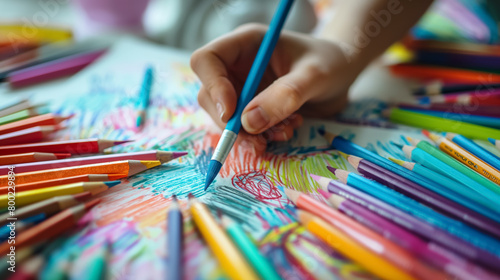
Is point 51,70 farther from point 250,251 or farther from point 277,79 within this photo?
point 250,251

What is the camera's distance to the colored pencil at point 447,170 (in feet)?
1.16

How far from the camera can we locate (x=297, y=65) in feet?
1.55

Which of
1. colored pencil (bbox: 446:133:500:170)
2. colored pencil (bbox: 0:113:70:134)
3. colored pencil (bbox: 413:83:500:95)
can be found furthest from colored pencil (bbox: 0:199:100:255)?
colored pencil (bbox: 413:83:500:95)

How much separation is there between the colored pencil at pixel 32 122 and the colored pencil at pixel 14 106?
0.12 ft

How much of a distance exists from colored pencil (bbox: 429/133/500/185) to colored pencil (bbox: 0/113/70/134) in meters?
0.56

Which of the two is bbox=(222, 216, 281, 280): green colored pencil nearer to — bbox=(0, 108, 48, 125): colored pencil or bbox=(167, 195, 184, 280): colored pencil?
bbox=(167, 195, 184, 280): colored pencil

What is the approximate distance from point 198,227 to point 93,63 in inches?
22.5

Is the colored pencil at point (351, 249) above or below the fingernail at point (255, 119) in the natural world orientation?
below

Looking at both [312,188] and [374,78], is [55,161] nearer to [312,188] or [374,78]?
[312,188]

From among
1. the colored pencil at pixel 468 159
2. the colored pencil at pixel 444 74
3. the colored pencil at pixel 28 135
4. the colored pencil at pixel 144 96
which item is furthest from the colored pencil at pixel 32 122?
the colored pencil at pixel 444 74

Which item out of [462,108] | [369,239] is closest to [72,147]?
[369,239]

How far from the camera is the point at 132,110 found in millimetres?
580

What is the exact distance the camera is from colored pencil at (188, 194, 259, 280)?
0.86 ft

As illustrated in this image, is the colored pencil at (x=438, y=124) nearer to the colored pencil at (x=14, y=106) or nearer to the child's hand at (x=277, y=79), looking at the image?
the child's hand at (x=277, y=79)
